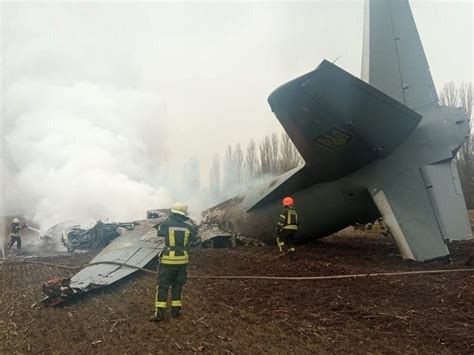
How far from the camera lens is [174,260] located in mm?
6535

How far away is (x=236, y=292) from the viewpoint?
7750 mm

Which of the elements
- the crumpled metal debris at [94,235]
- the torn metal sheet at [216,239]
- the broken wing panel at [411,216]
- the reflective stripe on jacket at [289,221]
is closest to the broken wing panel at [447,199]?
the broken wing panel at [411,216]

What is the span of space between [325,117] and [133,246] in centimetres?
617

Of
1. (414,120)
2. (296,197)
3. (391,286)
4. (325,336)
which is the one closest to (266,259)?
(296,197)

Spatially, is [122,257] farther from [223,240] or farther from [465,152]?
[465,152]

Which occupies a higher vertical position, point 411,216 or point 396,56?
point 396,56

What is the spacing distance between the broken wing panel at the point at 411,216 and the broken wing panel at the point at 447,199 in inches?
7.8

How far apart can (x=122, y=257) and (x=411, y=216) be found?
22.6ft

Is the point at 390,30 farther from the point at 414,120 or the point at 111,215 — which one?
the point at 111,215

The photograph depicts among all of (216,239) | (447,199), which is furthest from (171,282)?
(216,239)

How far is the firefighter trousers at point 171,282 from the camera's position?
20.5ft

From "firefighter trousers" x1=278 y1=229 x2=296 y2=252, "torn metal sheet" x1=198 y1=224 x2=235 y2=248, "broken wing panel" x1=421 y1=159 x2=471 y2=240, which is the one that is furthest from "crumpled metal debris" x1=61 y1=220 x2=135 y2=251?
"broken wing panel" x1=421 y1=159 x2=471 y2=240

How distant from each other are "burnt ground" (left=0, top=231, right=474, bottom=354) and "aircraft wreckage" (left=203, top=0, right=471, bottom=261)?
1.09 metres

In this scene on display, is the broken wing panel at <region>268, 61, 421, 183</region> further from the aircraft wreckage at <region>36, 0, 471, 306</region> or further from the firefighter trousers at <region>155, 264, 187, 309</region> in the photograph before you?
the firefighter trousers at <region>155, 264, 187, 309</region>
